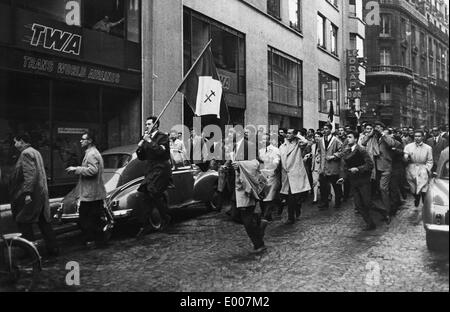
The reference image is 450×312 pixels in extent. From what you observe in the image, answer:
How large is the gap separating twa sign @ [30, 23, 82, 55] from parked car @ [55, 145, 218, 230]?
3.28 m

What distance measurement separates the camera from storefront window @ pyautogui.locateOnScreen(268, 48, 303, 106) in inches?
802

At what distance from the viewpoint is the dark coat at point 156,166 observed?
26.1 ft

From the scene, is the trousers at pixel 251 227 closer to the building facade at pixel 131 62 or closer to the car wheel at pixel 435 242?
the building facade at pixel 131 62

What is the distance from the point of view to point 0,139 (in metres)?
9.62

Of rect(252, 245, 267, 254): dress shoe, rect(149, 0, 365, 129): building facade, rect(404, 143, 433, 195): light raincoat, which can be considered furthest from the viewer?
rect(149, 0, 365, 129): building facade

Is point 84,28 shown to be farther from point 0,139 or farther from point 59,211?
point 59,211

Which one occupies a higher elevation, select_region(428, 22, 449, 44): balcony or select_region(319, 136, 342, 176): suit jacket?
select_region(428, 22, 449, 44): balcony

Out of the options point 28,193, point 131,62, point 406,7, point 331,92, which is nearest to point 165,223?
point 28,193

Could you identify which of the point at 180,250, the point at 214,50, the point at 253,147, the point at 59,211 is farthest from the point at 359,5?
the point at 214,50

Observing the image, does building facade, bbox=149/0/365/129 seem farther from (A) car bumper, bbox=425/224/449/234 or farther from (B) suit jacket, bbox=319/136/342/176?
(A) car bumper, bbox=425/224/449/234

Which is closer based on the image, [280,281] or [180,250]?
[280,281]

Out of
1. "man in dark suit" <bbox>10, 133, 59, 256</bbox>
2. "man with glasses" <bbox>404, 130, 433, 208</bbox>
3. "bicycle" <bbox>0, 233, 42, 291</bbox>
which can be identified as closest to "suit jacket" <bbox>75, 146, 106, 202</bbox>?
"man in dark suit" <bbox>10, 133, 59, 256</bbox>
